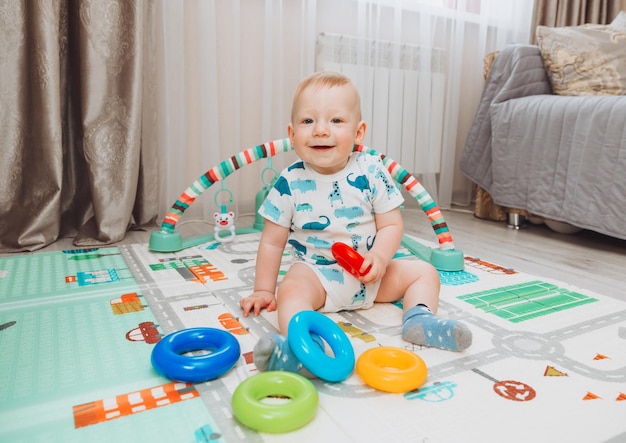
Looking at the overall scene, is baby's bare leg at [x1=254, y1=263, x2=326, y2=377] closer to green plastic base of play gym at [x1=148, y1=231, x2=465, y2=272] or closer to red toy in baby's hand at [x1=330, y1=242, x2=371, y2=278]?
red toy in baby's hand at [x1=330, y1=242, x2=371, y2=278]

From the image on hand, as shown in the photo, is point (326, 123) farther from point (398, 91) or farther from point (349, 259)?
point (398, 91)

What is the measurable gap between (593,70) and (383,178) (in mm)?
1328

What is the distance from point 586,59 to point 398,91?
726 mm

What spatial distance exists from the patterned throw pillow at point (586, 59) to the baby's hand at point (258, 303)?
1551mm

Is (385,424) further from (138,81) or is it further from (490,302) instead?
(138,81)

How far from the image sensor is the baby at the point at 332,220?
909 millimetres

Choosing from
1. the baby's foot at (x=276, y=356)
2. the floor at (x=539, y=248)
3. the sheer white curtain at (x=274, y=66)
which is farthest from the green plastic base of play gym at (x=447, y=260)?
the sheer white curtain at (x=274, y=66)

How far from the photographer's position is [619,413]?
647 mm

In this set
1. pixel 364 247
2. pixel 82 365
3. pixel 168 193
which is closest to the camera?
pixel 82 365

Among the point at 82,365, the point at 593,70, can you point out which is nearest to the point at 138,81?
the point at 82,365

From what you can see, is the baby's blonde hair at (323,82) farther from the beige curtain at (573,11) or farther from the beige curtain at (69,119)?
the beige curtain at (573,11)

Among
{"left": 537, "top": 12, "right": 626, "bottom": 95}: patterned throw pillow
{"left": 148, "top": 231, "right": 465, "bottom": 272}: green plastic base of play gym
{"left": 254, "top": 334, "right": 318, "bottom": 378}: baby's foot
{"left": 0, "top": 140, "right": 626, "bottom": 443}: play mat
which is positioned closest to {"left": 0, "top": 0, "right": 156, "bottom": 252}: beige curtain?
{"left": 148, "top": 231, "right": 465, "bottom": 272}: green plastic base of play gym

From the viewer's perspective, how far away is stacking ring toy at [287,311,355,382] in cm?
67

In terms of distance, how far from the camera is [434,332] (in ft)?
2.64
